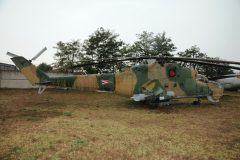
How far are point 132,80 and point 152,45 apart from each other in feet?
83.8

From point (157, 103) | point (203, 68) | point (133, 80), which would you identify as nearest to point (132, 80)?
point (133, 80)

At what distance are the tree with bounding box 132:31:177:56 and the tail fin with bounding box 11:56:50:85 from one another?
22540 mm

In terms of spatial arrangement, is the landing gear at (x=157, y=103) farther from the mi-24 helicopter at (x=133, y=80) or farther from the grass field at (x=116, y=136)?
the grass field at (x=116, y=136)

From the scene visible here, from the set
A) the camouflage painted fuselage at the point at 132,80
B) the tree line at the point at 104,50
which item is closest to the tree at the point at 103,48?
the tree line at the point at 104,50

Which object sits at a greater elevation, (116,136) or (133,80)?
Result: (133,80)

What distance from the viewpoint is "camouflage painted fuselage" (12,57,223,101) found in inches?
550

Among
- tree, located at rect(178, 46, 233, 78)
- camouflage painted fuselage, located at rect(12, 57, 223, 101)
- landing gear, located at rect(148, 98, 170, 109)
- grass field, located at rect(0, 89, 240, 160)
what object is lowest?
grass field, located at rect(0, 89, 240, 160)

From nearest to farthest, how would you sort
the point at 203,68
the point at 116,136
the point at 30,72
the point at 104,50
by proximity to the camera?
the point at 116,136 < the point at 30,72 < the point at 104,50 < the point at 203,68

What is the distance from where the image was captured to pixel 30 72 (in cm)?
1406

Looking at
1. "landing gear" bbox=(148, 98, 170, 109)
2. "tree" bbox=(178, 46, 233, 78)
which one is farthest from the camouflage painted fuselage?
"tree" bbox=(178, 46, 233, 78)

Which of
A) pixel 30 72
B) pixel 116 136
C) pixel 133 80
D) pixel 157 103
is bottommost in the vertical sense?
pixel 116 136

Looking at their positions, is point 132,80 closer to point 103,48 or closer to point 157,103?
point 157,103

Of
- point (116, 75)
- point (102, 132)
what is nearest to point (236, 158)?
point (102, 132)

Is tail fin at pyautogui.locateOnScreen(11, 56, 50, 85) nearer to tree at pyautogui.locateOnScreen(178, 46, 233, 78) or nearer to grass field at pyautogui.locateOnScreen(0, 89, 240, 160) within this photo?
grass field at pyautogui.locateOnScreen(0, 89, 240, 160)
